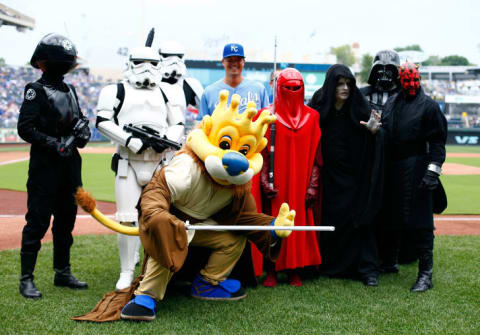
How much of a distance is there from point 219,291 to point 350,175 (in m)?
1.74

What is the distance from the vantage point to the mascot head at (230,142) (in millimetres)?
3848

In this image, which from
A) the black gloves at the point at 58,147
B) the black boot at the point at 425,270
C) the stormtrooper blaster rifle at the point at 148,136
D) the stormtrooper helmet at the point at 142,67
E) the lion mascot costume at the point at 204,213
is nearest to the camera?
the lion mascot costume at the point at 204,213

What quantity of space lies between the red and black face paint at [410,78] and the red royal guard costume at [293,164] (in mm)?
901

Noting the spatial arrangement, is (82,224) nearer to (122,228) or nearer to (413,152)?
(122,228)

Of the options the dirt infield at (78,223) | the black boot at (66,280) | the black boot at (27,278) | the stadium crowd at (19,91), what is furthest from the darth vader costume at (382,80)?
the stadium crowd at (19,91)

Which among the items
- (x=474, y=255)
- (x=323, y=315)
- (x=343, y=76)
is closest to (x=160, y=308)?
(x=323, y=315)

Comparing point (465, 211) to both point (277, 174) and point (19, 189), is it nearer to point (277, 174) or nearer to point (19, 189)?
point (277, 174)

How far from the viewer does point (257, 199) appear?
4895 mm

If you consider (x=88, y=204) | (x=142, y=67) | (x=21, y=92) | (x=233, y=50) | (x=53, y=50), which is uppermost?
(x=233, y=50)

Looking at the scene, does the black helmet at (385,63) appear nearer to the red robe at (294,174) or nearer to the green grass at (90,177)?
the red robe at (294,174)

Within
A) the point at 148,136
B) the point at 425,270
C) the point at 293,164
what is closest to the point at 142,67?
the point at 148,136

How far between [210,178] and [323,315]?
1415 mm

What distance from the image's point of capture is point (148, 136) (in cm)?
466

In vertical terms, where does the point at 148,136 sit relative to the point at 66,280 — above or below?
above
